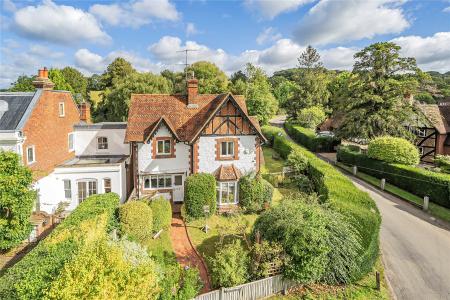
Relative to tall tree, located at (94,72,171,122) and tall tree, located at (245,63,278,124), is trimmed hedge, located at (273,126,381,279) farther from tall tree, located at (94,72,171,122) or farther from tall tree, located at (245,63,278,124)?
tall tree, located at (94,72,171,122)

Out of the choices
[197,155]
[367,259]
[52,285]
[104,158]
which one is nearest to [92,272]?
[52,285]

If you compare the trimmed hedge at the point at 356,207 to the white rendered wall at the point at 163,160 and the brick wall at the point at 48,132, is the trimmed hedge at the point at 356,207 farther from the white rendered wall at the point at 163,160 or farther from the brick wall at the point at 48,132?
the brick wall at the point at 48,132

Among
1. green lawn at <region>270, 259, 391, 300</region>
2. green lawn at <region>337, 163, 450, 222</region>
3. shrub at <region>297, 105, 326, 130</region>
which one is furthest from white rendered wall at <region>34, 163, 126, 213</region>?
shrub at <region>297, 105, 326, 130</region>

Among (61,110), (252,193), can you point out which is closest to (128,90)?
(61,110)

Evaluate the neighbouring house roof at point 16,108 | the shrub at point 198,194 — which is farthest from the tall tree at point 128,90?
the shrub at point 198,194

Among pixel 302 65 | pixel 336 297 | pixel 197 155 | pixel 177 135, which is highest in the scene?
pixel 302 65

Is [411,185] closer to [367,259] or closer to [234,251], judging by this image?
[367,259]
